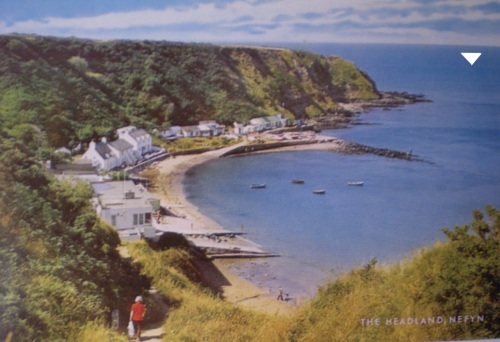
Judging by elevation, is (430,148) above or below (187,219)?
above

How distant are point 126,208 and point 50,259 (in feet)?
1.43

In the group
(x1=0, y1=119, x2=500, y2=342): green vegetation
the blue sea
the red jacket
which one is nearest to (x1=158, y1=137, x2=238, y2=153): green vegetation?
the blue sea

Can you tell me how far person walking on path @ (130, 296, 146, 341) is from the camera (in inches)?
118

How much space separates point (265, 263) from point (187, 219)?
47 cm

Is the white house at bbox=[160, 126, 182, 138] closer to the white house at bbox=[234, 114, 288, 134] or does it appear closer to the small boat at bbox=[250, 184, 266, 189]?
the white house at bbox=[234, 114, 288, 134]

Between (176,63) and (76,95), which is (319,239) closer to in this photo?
(176,63)

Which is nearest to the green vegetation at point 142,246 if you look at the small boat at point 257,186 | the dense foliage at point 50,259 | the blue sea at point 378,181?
the dense foliage at point 50,259

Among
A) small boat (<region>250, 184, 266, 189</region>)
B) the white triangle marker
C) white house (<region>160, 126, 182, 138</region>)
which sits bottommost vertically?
small boat (<region>250, 184, 266, 189</region>)

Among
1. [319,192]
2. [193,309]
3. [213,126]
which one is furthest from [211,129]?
[193,309]

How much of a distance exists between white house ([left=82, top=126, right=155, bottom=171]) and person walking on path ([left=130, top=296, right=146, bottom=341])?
686 millimetres

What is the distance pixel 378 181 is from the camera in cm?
344

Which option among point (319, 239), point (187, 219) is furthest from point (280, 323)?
point (187, 219)

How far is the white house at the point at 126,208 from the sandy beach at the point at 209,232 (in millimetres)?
94

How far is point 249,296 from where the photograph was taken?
3221mm
